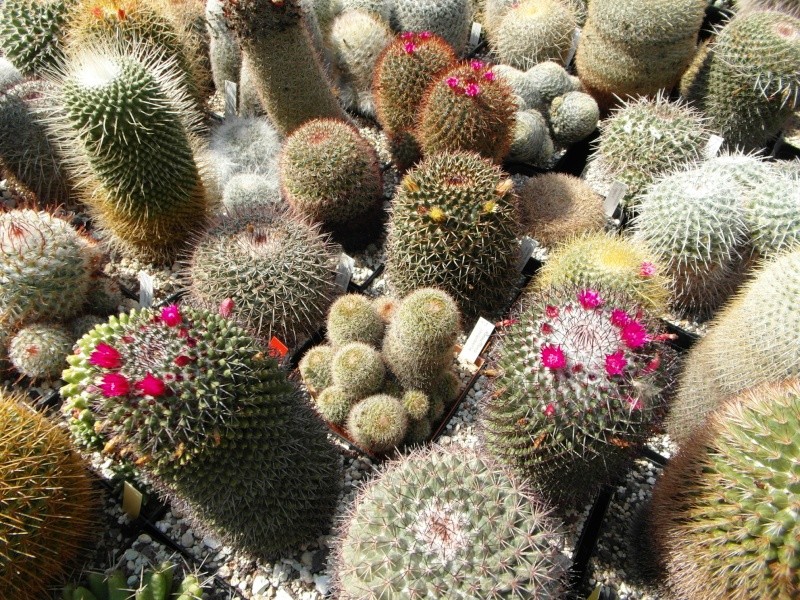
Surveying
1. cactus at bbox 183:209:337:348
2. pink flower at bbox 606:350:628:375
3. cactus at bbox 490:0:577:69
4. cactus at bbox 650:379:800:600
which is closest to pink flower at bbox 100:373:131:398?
cactus at bbox 183:209:337:348

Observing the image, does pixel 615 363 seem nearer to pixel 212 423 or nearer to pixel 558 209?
pixel 212 423

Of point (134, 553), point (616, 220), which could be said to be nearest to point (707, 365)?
point (616, 220)

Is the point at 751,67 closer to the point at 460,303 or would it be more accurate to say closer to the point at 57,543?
the point at 460,303

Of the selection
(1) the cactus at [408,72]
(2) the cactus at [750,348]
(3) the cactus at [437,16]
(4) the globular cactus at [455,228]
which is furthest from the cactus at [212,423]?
(3) the cactus at [437,16]

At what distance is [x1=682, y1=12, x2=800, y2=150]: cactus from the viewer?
430 centimetres

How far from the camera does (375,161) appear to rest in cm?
415

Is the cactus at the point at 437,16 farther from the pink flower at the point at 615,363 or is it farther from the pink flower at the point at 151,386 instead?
the pink flower at the point at 151,386

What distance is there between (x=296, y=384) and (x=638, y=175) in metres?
2.96

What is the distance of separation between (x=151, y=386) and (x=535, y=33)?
15.4ft

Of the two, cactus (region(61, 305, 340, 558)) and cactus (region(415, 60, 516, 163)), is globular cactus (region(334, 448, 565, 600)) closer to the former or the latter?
cactus (region(61, 305, 340, 558))

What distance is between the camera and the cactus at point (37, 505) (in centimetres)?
236

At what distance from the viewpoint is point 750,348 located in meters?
2.64

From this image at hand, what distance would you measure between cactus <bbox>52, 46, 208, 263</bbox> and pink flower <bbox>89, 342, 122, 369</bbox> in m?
1.92

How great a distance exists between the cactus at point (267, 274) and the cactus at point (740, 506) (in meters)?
2.09
